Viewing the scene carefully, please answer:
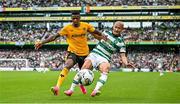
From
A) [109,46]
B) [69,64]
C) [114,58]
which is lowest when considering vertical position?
[114,58]

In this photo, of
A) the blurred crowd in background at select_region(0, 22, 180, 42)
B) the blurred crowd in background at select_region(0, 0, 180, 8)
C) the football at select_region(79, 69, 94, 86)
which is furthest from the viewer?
the blurred crowd in background at select_region(0, 0, 180, 8)

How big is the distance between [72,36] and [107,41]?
134 centimetres

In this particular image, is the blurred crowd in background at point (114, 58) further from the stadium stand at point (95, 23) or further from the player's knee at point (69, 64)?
the player's knee at point (69, 64)

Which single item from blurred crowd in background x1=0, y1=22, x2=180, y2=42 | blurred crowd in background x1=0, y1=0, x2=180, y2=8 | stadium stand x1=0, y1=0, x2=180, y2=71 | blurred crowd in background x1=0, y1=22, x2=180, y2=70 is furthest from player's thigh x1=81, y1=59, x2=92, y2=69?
blurred crowd in background x1=0, y1=0, x2=180, y2=8

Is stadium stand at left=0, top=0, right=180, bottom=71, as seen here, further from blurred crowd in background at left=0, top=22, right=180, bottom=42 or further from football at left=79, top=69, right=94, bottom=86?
football at left=79, top=69, right=94, bottom=86

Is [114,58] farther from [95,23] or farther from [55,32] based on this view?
[55,32]

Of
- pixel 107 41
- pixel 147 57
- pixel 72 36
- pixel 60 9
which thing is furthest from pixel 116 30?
pixel 60 9

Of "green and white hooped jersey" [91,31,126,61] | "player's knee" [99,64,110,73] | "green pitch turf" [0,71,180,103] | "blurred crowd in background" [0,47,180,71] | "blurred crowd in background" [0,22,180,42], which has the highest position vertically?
"green and white hooped jersey" [91,31,126,61]

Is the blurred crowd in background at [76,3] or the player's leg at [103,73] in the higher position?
the player's leg at [103,73]

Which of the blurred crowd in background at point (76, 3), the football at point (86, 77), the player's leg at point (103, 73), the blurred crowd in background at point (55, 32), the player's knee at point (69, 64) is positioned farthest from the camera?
the blurred crowd in background at point (76, 3)

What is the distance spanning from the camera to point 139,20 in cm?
7844

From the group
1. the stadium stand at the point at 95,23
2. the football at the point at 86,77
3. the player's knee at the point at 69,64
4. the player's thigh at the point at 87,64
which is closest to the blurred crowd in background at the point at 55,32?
the stadium stand at the point at 95,23

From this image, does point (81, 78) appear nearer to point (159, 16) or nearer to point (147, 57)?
point (147, 57)

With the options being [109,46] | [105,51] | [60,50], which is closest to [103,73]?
[105,51]
